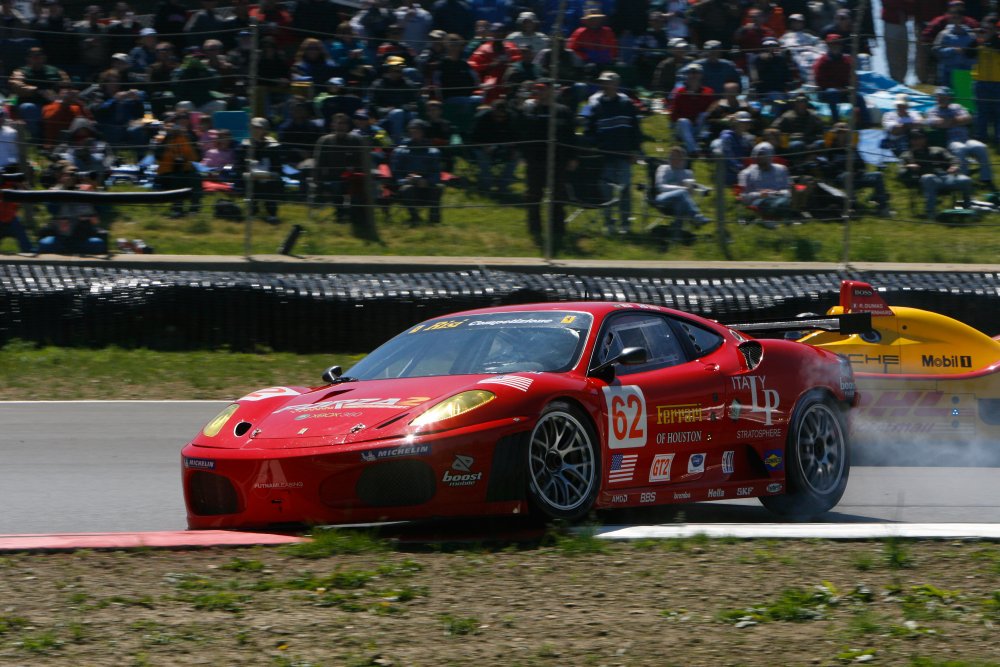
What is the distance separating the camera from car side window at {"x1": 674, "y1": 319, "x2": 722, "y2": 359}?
267 inches

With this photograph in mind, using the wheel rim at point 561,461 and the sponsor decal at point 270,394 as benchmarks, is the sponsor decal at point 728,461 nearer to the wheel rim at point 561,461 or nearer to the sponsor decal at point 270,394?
the wheel rim at point 561,461

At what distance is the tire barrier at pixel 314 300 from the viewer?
1141cm

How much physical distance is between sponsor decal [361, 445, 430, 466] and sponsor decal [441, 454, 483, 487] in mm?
125

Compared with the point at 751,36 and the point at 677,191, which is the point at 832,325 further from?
the point at 751,36

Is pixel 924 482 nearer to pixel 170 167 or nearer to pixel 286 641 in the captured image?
pixel 286 641

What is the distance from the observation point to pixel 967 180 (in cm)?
1259

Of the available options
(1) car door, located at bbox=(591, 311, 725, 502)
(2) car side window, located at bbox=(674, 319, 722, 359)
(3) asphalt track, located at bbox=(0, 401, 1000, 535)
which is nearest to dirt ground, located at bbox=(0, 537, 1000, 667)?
(1) car door, located at bbox=(591, 311, 725, 502)

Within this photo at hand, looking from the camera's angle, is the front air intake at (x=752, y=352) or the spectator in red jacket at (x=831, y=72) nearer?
the front air intake at (x=752, y=352)

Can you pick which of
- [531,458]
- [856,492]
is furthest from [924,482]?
[531,458]

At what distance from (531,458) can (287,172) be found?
23.7 ft

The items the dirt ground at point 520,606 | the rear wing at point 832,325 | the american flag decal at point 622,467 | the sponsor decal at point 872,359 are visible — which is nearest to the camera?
the dirt ground at point 520,606

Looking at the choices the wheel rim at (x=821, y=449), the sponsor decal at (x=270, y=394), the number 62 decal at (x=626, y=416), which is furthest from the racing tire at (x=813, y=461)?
the sponsor decal at (x=270, y=394)

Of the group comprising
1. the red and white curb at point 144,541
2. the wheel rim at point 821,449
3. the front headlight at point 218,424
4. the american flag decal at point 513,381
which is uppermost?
the american flag decal at point 513,381

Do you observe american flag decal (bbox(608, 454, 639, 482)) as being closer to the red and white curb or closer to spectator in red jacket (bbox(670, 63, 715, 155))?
the red and white curb
